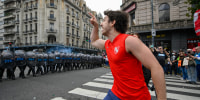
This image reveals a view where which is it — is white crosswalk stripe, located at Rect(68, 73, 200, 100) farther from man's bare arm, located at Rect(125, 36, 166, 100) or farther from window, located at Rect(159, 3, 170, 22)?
window, located at Rect(159, 3, 170, 22)

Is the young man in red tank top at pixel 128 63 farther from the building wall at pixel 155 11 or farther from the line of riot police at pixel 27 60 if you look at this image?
the building wall at pixel 155 11

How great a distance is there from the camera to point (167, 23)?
690 inches

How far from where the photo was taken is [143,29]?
62.0 ft

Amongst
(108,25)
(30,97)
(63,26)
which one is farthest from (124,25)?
(63,26)

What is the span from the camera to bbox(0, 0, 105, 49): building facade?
1457 inches

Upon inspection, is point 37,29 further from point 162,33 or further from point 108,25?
point 108,25

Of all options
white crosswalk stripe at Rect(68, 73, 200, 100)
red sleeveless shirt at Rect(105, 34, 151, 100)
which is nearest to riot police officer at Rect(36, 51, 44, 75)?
white crosswalk stripe at Rect(68, 73, 200, 100)

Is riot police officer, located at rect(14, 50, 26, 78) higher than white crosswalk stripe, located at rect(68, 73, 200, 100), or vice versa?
riot police officer, located at rect(14, 50, 26, 78)

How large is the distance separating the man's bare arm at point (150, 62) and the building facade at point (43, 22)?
38.3 metres

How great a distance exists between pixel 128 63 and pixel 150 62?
253 millimetres

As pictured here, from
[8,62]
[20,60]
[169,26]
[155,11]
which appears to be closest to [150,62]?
[8,62]

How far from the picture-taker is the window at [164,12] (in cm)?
1794

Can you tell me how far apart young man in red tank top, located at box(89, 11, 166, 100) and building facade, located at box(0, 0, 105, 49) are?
37863 millimetres

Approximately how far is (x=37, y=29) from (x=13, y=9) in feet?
57.9
